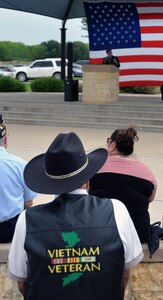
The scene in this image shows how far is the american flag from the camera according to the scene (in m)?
19.4

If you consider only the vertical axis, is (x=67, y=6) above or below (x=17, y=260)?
above

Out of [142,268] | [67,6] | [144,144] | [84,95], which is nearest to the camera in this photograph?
[142,268]

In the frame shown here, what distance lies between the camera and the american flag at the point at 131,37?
763 inches

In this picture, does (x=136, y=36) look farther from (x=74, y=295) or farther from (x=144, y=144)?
(x=74, y=295)

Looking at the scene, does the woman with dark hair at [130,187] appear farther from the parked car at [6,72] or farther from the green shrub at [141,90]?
the parked car at [6,72]

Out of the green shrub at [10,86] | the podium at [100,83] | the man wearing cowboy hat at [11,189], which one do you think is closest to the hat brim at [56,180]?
the man wearing cowboy hat at [11,189]

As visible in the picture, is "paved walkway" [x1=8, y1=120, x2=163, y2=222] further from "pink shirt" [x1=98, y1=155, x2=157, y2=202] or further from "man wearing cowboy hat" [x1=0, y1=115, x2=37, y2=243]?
"man wearing cowboy hat" [x1=0, y1=115, x2=37, y2=243]

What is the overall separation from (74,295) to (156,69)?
17.9 m

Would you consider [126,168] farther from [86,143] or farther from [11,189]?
[86,143]

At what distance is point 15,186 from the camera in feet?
11.6

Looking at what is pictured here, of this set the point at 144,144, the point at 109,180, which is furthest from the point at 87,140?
the point at 109,180

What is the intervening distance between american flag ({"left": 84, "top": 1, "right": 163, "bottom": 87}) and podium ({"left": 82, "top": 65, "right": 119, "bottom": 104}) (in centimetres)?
292

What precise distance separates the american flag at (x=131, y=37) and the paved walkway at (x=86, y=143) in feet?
20.8

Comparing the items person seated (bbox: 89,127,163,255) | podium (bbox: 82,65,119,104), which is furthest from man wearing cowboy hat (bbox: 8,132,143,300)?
podium (bbox: 82,65,119,104)
